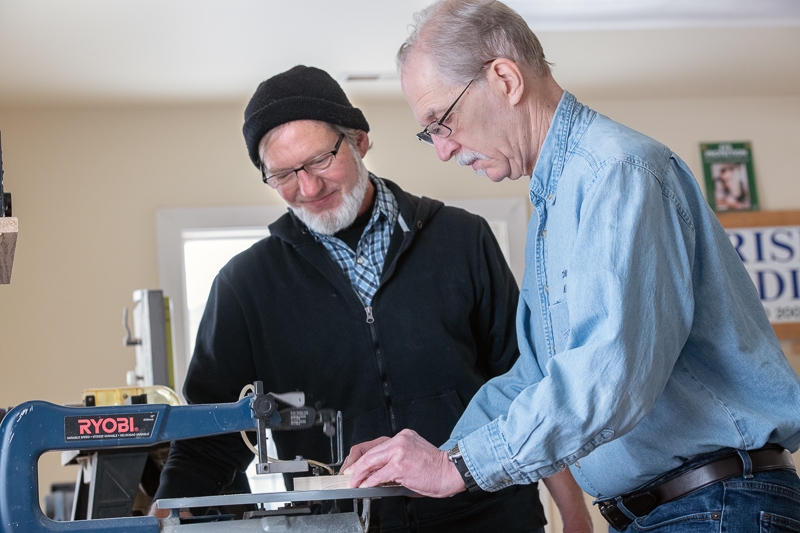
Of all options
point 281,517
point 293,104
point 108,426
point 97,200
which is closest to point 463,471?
point 281,517

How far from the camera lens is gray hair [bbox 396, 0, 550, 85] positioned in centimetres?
134

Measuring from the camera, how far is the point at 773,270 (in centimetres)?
489

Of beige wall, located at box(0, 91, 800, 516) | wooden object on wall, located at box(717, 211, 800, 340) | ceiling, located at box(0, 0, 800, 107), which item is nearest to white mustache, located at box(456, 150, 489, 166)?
ceiling, located at box(0, 0, 800, 107)

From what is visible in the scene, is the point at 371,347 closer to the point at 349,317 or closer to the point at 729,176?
the point at 349,317

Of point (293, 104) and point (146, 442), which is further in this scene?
point (293, 104)

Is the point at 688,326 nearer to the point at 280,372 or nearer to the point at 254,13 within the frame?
the point at 280,372

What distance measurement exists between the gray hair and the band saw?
22.5 inches

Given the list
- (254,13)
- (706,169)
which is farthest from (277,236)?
(706,169)

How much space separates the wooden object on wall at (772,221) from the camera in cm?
488

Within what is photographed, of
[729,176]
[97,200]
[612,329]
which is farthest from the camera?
[729,176]

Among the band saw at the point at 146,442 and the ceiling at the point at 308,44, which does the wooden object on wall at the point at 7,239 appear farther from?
the ceiling at the point at 308,44

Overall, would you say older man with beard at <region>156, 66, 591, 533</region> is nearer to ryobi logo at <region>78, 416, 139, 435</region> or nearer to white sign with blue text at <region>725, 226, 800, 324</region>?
ryobi logo at <region>78, 416, 139, 435</region>

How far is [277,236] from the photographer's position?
2021 mm

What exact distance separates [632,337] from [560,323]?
0.27 metres
